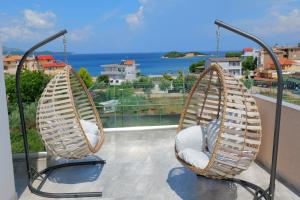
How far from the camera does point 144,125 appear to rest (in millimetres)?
6004

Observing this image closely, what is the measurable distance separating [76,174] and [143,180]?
0.82 metres

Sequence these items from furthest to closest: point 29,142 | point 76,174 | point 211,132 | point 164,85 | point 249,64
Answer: point 249,64
point 164,85
point 29,142
point 76,174
point 211,132

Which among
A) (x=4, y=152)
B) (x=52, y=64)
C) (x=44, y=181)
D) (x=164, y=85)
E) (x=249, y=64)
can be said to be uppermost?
(x=52, y=64)

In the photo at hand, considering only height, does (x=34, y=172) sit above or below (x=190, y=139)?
below

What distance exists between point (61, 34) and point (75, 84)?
4.41 ft

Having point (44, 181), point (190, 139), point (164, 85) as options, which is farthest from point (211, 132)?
point (164, 85)

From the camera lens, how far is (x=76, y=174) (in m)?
4.15

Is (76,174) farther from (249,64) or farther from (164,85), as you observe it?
(249,64)

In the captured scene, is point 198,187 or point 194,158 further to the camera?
point 198,187

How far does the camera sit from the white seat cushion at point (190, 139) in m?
3.81

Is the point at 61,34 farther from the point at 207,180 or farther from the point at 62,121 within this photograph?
the point at 207,180

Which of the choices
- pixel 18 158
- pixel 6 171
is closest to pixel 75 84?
pixel 18 158

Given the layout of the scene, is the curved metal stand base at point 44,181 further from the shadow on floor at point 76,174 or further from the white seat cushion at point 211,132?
the white seat cushion at point 211,132

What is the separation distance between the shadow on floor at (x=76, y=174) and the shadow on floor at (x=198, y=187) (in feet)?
2.93
